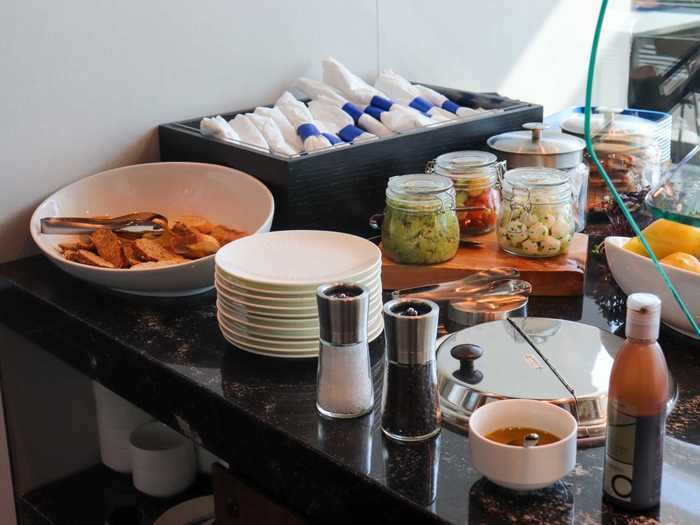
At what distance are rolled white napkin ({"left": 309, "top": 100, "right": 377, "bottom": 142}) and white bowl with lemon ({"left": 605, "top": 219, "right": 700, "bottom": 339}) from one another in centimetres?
47

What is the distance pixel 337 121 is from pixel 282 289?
59cm

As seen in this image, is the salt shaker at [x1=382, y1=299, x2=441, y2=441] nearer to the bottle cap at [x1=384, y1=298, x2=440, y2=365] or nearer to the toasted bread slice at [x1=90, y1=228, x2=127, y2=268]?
the bottle cap at [x1=384, y1=298, x2=440, y2=365]

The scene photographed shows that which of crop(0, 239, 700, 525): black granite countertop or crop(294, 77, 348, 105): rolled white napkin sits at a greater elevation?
crop(294, 77, 348, 105): rolled white napkin

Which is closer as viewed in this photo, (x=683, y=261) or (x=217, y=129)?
(x=683, y=261)

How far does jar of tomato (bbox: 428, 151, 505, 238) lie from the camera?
146 centimetres

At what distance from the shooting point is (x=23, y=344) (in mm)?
1569

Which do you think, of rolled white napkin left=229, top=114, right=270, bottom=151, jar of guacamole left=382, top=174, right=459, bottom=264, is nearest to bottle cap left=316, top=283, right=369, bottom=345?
jar of guacamole left=382, top=174, right=459, bottom=264

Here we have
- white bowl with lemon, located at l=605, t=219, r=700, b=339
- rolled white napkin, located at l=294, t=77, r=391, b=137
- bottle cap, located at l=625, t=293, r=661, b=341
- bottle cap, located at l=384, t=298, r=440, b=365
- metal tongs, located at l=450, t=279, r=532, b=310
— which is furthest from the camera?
rolled white napkin, located at l=294, t=77, r=391, b=137

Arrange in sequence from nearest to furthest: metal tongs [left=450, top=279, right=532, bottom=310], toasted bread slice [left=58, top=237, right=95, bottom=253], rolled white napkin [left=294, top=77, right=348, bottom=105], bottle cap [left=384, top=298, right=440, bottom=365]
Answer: bottle cap [left=384, top=298, right=440, bottom=365] < metal tongs [left=450, top=279, right=532, bottom=310] < toasted bread slice [left=58, top=237, right=95, bottom=253] < rolled white napkin [left=294, top=77, right=348, bottom=105]

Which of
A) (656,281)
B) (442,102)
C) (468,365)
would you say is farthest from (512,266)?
(442,102)

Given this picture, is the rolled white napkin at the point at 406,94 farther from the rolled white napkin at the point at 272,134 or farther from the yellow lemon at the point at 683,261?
the yellow lemon at the point at 683,261

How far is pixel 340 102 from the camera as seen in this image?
1715 mm

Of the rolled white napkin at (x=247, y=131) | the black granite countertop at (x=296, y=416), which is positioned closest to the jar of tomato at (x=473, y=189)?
the black granite countertop at (x=296, y=416)

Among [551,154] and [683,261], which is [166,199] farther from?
[683,261]
